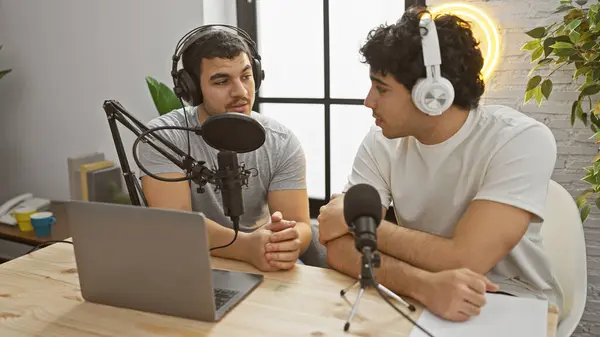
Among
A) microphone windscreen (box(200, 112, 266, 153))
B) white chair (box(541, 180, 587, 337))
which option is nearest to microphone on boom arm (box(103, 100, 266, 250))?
microphone windscreen (box(200, 112, 266, 153))

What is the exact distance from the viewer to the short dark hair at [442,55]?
143 cm

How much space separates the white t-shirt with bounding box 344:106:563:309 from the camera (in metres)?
1.30

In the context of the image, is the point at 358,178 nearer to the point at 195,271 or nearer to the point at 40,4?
the point at 195,271

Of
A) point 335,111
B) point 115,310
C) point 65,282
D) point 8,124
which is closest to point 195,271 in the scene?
point 115,310

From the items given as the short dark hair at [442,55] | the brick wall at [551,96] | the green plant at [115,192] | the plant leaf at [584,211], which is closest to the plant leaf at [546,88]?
the brick wall at [551,96]

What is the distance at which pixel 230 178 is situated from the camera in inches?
42.0

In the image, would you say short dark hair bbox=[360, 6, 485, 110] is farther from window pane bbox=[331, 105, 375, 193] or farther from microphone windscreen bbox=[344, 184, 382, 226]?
window pane bbox=[331, 105, 375, 193]

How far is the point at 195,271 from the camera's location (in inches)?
40.4

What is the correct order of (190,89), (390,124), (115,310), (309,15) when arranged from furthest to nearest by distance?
(309,15), (190,89), (390,124), (115,310)

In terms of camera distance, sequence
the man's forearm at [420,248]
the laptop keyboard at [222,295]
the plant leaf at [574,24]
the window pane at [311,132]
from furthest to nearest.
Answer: the window pane at [311,132], the plant leaf at [574,24], the man's forearm at [420,248], the laptop keyboard at [222,295]

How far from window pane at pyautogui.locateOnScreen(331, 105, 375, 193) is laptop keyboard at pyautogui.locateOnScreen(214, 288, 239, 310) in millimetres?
1612

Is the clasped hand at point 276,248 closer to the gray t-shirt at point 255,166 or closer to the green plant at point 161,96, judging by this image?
the gray t-shirt at point 255,166

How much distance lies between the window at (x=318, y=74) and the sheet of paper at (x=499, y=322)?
1.68 m

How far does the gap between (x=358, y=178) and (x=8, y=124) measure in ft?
8.94
